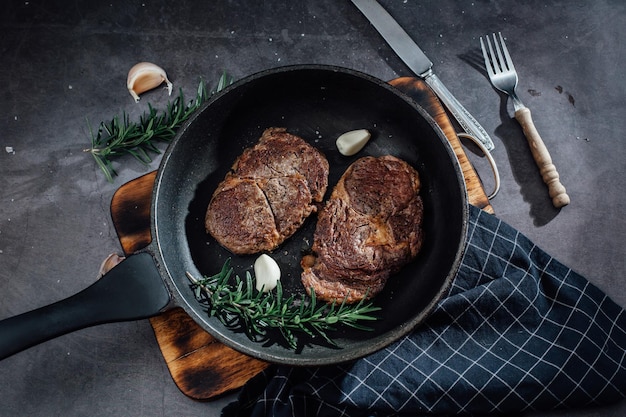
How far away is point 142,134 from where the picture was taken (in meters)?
2.39

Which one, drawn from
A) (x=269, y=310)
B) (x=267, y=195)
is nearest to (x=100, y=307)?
(x=269, y=310)

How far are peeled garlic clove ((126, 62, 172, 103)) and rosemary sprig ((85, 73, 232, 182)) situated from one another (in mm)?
129

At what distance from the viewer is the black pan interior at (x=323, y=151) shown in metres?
2.15

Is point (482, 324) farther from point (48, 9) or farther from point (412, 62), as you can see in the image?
point (48, 9)

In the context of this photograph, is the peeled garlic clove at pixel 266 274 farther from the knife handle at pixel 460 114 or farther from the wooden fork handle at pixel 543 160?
the wooden fork handle at pixel 543 160

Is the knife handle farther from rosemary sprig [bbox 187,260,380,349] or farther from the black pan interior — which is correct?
rosemary sprig [bbox 187,260,380,349]

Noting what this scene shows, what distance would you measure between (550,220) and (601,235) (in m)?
0.22

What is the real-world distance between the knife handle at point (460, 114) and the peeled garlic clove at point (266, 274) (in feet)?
3.16

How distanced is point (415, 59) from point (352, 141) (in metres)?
0.52

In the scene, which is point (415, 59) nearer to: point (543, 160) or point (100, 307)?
point (543, 160)

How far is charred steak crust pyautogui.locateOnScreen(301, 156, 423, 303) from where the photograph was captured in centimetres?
218

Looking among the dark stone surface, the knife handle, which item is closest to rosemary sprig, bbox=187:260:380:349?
the dark stone surface

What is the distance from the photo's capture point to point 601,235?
100 inches

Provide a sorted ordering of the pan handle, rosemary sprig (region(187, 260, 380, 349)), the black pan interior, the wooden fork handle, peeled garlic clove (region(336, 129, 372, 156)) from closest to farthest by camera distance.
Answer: the pan handle → rosemary sprig (region(187, 260, 380, 349)) → the black pan interior → peeled garlic clove (region(336, 129, 372, 156)) → the wooden fork handle
